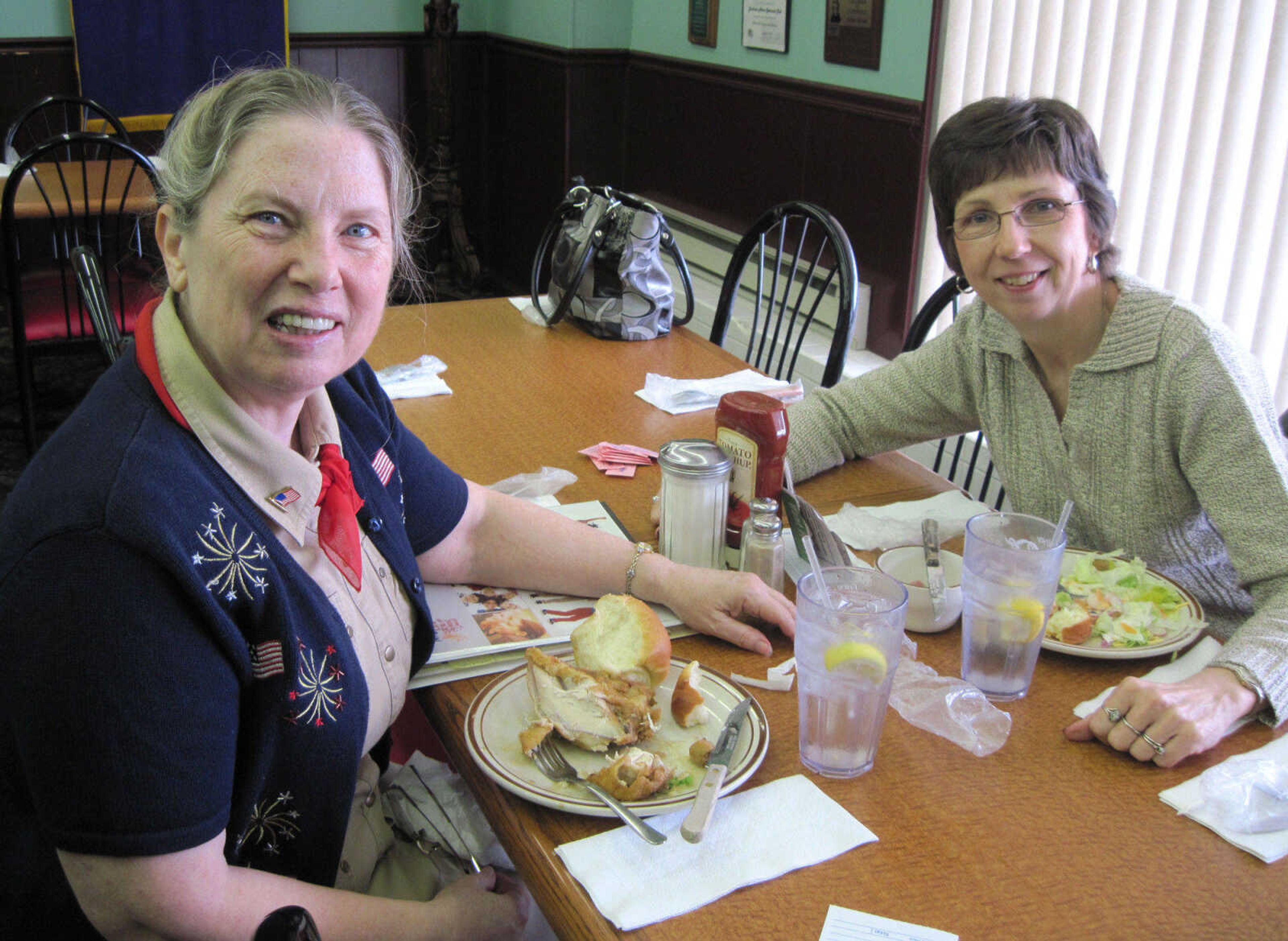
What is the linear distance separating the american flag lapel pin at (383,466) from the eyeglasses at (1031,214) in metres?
0.93

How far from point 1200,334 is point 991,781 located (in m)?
0.76

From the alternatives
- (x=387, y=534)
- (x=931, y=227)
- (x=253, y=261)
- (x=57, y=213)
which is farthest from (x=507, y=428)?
(x=57, y=213)

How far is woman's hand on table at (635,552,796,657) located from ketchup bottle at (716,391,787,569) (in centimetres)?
13

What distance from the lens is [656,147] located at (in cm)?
500

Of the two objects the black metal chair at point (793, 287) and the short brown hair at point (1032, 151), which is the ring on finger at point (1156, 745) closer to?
the short brown hair at point (1032, 151)

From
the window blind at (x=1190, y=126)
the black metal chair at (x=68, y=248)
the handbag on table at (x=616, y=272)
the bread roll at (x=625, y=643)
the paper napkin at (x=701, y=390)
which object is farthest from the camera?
the black metal chair at (x=68, y=248)

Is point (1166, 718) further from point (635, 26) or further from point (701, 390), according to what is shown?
point (635, 26)

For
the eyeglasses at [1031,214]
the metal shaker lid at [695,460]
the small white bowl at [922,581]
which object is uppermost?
the eyeglasses at [1031,214]

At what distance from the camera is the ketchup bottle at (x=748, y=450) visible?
1518 millimetres

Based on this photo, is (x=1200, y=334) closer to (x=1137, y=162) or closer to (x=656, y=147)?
(x=1137, y=162)

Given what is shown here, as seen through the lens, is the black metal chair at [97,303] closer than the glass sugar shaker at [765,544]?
No

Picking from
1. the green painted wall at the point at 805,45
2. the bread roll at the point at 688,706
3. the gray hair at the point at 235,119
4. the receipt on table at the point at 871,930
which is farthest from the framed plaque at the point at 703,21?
the receipt on table at the point at 871,930

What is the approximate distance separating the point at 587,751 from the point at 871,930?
34 cm

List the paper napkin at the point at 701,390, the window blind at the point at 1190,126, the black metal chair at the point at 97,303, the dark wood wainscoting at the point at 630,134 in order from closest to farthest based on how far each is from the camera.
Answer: the black metal chair at the point at 97,303 < the paper napkin at the point at 701,390 < the window blind at the point at 1190,126 < the dark wood wainscoting at the point at 630,134
